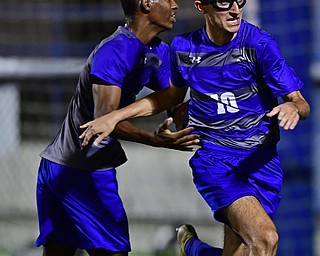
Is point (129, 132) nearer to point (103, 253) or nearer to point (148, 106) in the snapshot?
point (148, 106)

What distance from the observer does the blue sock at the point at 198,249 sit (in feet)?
20.2

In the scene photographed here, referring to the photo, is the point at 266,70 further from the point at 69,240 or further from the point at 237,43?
the point at 69,240

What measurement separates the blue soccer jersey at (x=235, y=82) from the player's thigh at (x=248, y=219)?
0.31 meters

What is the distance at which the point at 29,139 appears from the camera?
9.27 meters

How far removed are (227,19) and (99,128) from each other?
2.69ft

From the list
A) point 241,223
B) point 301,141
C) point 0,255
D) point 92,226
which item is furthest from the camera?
point 0,255

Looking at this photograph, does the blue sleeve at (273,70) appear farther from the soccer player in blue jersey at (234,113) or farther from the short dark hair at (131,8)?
the short dark hair at (131,8)

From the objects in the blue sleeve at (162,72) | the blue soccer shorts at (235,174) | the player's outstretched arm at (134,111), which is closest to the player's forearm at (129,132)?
the player's outstretched arm at (134,111)

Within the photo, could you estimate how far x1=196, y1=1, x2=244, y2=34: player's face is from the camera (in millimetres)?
5672

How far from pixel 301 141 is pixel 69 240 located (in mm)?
2040

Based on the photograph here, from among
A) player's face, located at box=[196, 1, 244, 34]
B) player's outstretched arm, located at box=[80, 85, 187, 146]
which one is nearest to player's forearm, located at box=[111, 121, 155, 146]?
player's outstretched arm, located at box=[80, 85, 187, 146]

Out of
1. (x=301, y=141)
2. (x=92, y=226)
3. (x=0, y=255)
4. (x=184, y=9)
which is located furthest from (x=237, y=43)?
(x=0, y=255)

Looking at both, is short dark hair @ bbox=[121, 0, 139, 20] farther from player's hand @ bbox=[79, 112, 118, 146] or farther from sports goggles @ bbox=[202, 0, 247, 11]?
player's hand @ bbox=[79, 112, 118, 146]

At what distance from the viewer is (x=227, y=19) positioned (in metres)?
5.70
